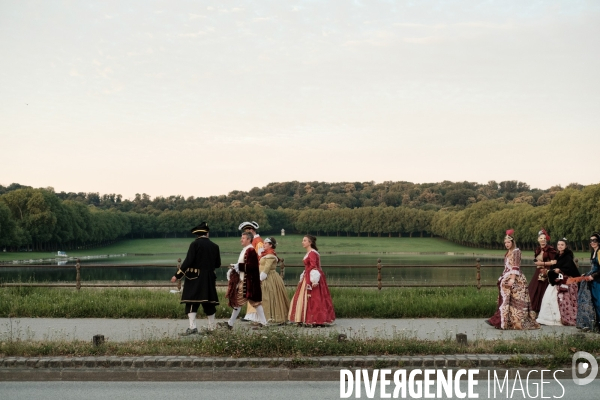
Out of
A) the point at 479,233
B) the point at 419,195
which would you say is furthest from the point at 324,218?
the point at 479,233

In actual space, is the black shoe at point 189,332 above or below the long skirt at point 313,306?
below

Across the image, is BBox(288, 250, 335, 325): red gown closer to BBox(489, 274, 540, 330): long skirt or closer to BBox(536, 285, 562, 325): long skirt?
BBox(489, 274, 540, 330): long skirt

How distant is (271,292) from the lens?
13633mm

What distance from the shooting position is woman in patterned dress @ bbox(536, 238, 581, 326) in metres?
13.2

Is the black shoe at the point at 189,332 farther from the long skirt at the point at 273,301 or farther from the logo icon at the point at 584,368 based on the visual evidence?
the logo icon at the point at 584,368

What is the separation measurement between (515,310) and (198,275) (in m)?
5.93

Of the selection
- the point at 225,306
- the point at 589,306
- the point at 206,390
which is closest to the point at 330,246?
the point at 225,306

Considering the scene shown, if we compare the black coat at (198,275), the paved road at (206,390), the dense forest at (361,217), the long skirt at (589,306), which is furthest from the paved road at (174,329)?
the dense forest at (361,217)

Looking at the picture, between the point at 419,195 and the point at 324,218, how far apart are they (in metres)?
35.2

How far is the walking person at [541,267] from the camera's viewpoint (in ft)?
45.3

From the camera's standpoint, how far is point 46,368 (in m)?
8.78

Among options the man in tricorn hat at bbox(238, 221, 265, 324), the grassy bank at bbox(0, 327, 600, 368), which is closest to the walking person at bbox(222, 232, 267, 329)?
the man in tricorn hat at bbox(238, 221, 265, 324)

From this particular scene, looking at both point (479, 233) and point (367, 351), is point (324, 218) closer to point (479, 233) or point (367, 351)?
point (479, 233)

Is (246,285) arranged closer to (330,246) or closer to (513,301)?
(513,301)
